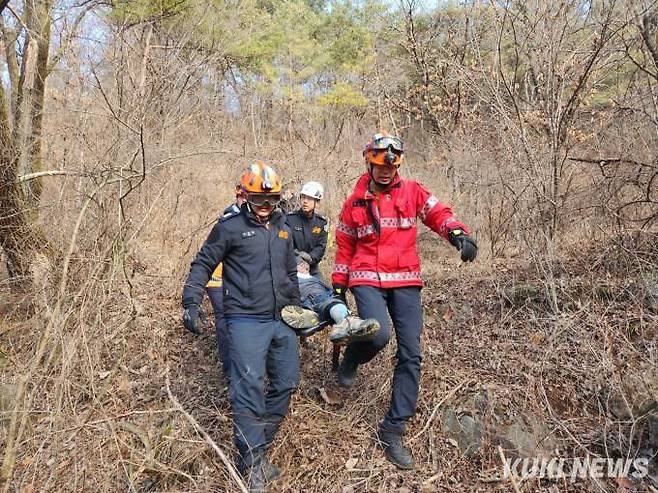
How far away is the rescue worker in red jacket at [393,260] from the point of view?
365 cm

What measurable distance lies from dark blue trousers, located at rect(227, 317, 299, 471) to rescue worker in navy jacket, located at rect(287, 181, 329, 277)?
88.5 inches

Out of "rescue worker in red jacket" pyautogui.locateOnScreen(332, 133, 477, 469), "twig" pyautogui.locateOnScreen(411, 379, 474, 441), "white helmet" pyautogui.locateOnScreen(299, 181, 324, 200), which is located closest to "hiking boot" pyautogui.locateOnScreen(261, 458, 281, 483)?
"rescue worker in red jacket" pyautogui.locateOnScreen(332, 133, 477, 469)

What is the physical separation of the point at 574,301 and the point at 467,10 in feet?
12.9

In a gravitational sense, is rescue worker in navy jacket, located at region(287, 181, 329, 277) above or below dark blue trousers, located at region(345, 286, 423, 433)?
above

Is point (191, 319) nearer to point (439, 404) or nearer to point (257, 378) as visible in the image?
point (257, 378)

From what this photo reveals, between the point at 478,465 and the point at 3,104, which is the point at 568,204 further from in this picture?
the point at 3,104

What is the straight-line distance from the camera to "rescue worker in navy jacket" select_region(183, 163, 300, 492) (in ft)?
11.6

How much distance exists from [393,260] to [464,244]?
530 millimetres

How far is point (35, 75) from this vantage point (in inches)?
271

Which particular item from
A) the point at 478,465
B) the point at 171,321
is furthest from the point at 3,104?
the point at 478,465

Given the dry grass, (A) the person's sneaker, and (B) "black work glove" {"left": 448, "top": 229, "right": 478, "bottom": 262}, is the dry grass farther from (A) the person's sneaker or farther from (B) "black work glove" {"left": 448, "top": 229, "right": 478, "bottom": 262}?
(B) "black work glove" {"left": 448, "top": 229, "right": 478, "bottom": 262}

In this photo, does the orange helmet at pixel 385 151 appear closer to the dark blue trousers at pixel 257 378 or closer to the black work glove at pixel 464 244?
the black work glove at pixel 464 244

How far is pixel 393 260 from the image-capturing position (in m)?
3.78

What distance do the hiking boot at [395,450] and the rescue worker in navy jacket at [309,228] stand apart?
8.33 feet
